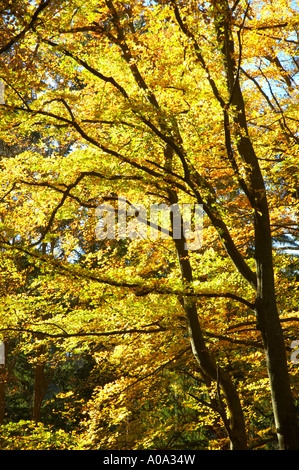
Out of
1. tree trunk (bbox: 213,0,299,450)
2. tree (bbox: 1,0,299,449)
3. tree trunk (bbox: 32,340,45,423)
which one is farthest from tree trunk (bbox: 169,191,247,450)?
tree trunk (bbox: 32,340,45,423)

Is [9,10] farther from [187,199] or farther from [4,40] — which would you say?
[187,199]

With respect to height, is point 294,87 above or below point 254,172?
above

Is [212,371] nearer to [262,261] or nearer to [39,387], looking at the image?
[262,261]

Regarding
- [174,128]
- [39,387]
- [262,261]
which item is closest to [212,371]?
[262,261]

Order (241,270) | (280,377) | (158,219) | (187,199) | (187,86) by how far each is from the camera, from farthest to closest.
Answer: (158,219) < (187,199) < (187,86) < (241,270) < (280,377)

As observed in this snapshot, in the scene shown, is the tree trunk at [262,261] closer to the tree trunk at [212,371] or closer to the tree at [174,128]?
the tree at [174,128]

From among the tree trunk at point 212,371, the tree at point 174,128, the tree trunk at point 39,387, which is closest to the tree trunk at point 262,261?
the tree at point 174,128

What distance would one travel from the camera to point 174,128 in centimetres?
564

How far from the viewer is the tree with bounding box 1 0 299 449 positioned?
512 centimetres

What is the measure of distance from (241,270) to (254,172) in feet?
4.55

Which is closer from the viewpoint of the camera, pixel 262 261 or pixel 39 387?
pixel 262 261

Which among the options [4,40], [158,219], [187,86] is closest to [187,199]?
[158,219]

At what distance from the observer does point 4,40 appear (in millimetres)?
4109

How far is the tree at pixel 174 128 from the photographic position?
16.8 feet
